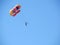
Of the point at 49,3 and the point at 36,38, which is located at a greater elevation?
the point at 49,3

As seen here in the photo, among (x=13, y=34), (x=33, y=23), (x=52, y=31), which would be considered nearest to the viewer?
(x=52, y=31)

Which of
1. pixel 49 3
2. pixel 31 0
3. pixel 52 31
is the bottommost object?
pixel 52 31

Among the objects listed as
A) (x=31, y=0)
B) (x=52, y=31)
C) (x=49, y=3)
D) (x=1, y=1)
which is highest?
(x=1, y=1)

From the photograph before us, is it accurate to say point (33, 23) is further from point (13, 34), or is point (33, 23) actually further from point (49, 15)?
point (13, 34)

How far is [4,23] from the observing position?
1.65m

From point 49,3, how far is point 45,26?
0.91ft

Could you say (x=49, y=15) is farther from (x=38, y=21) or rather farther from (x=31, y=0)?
(x=31, y=0)

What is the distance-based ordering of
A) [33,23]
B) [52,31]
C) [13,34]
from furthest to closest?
[13,34], [33,23], [52,31]

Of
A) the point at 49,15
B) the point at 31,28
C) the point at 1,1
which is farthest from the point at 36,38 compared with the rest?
the point at 1,1

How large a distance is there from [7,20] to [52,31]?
67 cm

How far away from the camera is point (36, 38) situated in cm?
142

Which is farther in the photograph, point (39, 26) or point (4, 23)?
point (4, 23)

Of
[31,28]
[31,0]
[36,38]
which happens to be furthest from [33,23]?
[31,0]

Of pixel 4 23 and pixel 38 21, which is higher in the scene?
pixel 4 23
